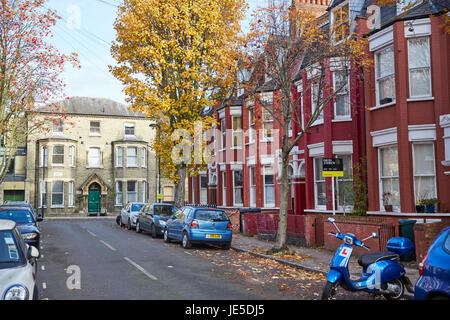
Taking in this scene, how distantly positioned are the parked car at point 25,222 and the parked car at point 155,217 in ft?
23.2

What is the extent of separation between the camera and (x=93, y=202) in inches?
1864

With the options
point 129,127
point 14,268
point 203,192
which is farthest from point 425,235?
point 129,127

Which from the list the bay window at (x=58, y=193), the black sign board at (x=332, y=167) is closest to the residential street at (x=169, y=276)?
the black sign board at (x=332, y=167)

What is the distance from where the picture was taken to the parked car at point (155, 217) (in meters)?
21.7

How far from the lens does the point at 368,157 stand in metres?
16.5

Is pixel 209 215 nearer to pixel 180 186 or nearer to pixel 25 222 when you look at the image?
pixel 25 222

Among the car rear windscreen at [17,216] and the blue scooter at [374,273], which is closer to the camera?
the blue scooter at [374,273]

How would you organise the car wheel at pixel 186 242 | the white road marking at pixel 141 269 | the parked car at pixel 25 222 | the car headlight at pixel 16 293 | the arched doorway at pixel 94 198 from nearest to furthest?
1. the car headlight at pixel 16 293
2. the white road marking at pixel 141 269
3. the parked car at pixel 25 222
4. the car wheel at pixel 186 242
5. the arched doorway at pixel 94 198

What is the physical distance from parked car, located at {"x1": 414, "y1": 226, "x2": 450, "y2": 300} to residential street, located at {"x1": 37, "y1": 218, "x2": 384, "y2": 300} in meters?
2.72

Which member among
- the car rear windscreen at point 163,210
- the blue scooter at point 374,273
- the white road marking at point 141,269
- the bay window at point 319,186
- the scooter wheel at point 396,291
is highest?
the bay window at point 319,186

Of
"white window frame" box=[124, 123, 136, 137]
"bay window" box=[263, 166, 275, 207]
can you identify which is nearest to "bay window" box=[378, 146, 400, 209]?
"bay window" box=[263, 166, 275, 207]

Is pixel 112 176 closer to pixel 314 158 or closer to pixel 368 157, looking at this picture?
pixel 314 158

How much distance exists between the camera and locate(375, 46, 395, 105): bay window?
629 inches

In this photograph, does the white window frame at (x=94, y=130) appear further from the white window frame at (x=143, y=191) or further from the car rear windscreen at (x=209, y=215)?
the car rear windscreen at (x=209, y=215)
